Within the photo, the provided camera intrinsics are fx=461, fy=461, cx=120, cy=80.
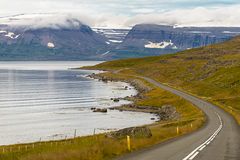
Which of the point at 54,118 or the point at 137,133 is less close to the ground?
the point at 137,133

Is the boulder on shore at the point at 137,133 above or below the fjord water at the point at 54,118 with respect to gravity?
above

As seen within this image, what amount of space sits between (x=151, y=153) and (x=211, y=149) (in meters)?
5.63

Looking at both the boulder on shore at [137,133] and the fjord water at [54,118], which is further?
the fjord water at [54,118]

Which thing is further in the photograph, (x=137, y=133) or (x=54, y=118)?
(x=54, y=118)

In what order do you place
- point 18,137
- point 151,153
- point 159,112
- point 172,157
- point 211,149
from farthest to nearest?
point 159,112 < point 18,137 < point 211,149 < point 151,153 < point 172,157

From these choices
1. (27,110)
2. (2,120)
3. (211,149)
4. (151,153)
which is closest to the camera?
(151,153)

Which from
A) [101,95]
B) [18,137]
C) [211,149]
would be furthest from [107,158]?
[101,95]

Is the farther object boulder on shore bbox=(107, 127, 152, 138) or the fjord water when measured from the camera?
the fjord water

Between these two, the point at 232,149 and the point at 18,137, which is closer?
the point at 232,149

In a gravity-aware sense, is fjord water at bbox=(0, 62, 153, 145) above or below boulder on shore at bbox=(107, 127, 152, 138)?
below

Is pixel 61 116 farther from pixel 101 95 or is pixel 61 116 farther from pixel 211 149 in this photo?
pixel 211 149

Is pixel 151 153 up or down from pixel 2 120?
up

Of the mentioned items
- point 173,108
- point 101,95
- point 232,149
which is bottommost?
point 101,95

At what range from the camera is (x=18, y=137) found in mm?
84188
